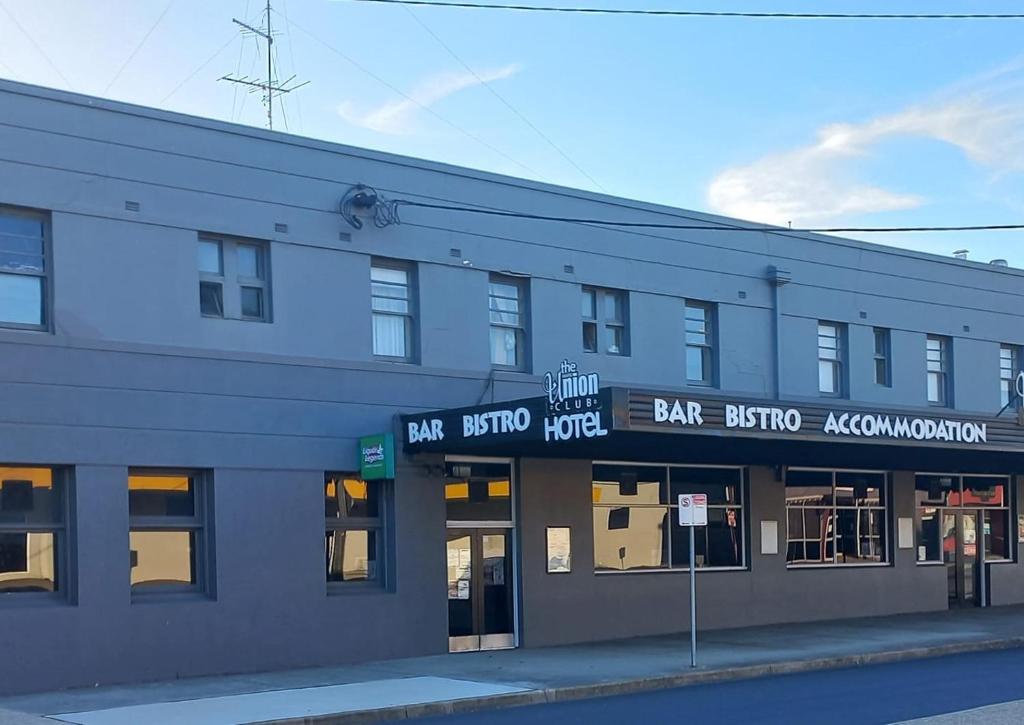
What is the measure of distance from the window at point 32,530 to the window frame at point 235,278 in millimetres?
2993

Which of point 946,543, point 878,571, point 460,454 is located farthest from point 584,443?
point 946,543

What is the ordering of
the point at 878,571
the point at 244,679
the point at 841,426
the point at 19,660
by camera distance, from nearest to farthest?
the point at 19,660 → the point at 244,679 → the point at 841,426 → the point at 878,571

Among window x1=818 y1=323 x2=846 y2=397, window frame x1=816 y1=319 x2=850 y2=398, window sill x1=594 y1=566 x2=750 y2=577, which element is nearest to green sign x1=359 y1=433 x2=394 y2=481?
window sill x1=594 y1=566 x2=750 y2=577

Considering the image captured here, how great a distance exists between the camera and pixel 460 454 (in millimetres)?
19953

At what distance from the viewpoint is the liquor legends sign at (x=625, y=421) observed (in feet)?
54.4

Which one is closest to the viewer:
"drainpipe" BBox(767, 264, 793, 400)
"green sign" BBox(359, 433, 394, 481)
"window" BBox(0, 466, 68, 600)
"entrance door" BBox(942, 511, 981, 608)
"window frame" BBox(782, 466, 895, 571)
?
"window" BBox(0, 466, 68, 600)

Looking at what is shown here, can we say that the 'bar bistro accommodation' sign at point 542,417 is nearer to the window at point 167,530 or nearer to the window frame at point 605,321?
the window at point 167,530

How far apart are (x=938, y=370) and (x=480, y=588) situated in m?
12.4

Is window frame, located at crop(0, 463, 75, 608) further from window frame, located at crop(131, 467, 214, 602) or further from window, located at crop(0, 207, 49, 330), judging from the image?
window, located at crop(0, 207, 49, 330)

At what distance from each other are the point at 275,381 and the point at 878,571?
1356 cm

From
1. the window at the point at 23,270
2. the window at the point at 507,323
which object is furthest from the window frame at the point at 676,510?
the window at the point at 23,270

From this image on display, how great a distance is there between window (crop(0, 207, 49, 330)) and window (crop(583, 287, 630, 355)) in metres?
8.79

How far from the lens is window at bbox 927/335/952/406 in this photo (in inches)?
1084

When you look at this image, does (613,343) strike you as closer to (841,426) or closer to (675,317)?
(675,317)
